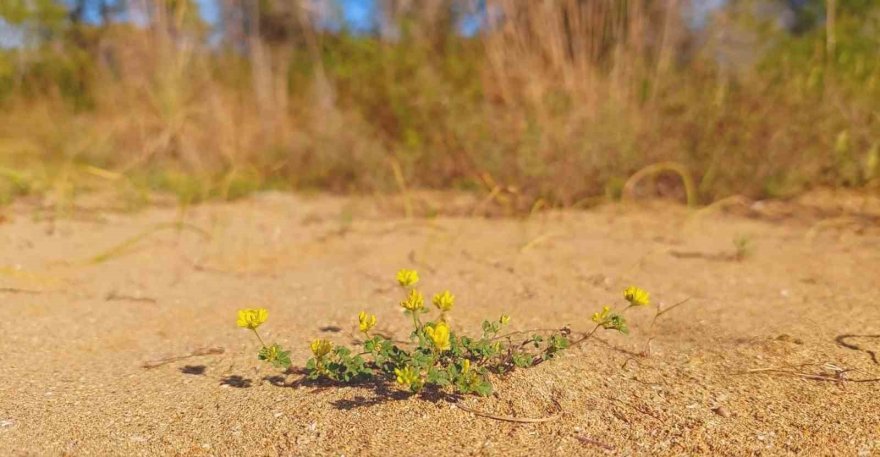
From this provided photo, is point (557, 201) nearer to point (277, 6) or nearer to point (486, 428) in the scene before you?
point (486, 428)

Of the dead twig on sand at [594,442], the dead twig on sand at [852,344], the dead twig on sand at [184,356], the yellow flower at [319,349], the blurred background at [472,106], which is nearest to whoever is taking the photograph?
the dead twig on sand at [594,442]

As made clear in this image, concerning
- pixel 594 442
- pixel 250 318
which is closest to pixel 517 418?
pixel 594 442

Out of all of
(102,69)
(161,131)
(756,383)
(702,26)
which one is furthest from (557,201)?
(102,69)

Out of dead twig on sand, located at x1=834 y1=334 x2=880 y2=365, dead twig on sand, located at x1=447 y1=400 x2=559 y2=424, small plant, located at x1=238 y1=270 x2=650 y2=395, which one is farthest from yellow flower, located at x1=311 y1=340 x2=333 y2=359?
dead twig on sand, located at x1=834 y1=334 x2=880 y2=365

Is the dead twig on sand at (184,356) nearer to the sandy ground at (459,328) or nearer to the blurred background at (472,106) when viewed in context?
the sandy ground at (459,328)

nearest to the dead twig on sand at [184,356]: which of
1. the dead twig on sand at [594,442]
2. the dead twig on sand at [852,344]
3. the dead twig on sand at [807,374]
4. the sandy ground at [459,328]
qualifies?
the sandy ground at [459,328]

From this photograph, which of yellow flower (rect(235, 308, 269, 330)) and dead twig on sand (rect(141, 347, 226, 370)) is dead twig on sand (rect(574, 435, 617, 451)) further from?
dead twig on sand (rect(141, 347, 226, 370))
